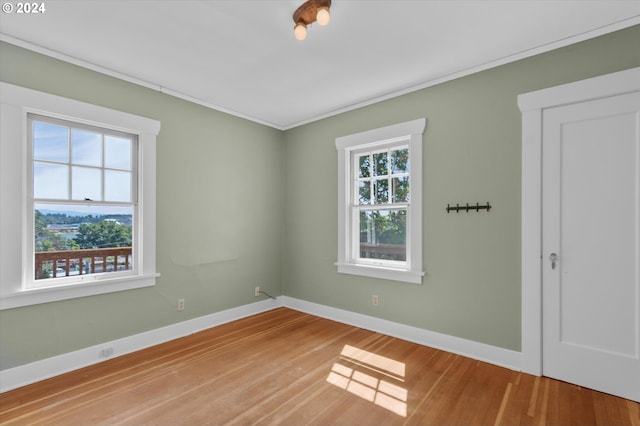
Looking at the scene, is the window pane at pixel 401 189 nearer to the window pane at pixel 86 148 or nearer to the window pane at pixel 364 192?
the window pane at pixel 364 192

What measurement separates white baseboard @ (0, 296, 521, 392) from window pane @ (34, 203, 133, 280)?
0.72m

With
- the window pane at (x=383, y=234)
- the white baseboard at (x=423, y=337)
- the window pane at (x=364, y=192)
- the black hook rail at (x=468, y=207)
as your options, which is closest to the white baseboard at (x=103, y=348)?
the white baseboard at (x=423, y=337)

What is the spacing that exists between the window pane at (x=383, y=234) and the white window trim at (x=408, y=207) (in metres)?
0.12

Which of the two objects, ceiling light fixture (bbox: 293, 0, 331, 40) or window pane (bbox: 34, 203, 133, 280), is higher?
ceiling light fixture (bbox: 293, 0, 331, 40)

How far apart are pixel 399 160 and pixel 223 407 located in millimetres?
2919

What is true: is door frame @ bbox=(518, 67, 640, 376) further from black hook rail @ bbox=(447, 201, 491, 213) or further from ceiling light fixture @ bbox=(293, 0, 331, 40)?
ceiling light fixture @ bbox=(293, 0, 331, 40)

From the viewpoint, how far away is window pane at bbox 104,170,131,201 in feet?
9.87

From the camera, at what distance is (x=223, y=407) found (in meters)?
2.16

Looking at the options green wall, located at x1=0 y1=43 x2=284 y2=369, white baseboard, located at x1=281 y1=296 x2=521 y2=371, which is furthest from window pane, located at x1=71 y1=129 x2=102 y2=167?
white baseboard, located at x1=281 y1=296 x2=521 y2=371

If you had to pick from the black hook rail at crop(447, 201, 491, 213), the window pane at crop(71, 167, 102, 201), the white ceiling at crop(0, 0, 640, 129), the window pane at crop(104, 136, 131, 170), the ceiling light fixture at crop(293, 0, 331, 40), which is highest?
the white ceiling at crop(0, 0, 640, 129)

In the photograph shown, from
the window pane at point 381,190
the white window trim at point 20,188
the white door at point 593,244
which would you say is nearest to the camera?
the white door at point 593,244

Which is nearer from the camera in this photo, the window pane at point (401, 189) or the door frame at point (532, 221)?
the door frame at point (532, 221)

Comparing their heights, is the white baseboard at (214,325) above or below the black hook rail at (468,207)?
below

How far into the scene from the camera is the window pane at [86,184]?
9.18 feet
